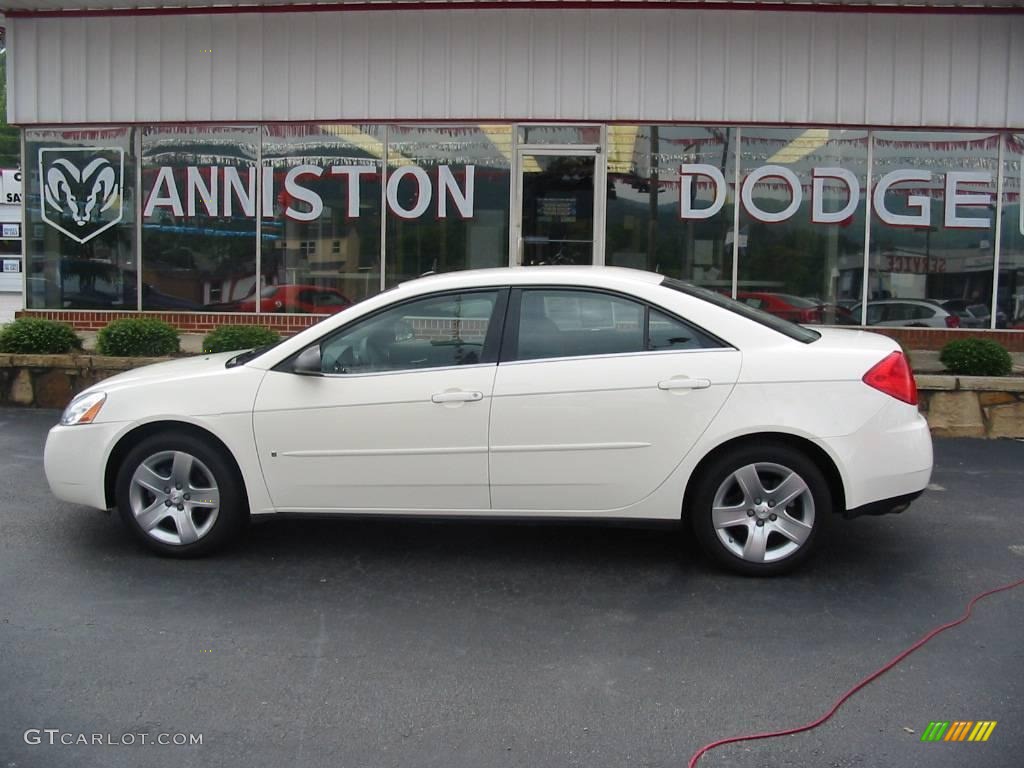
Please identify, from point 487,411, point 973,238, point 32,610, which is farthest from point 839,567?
point 973,238

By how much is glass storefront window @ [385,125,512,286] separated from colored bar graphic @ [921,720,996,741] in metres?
8.96

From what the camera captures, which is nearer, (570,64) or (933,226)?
Answer: (570,64)

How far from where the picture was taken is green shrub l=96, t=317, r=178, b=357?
401 inches

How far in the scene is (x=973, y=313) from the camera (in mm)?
11883

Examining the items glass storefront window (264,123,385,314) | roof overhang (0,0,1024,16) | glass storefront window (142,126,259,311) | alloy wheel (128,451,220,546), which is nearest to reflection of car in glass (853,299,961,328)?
roof overhang (0,0,1024,16)

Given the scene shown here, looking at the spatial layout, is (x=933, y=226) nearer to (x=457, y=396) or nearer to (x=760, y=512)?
(x=760, y=512)

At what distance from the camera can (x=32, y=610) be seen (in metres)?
4.87

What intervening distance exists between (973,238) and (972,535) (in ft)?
22.1

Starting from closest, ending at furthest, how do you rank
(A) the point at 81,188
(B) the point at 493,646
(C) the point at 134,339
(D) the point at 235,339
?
(B) the point at 493,646
(D) the point at 235,339
(C) the point at 134,339
(A) the point at 81,188

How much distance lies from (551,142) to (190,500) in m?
7.60

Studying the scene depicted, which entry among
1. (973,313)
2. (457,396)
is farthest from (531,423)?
(973,313)

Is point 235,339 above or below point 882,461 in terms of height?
above

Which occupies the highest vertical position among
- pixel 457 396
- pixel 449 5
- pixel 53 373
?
pixel 449 5
